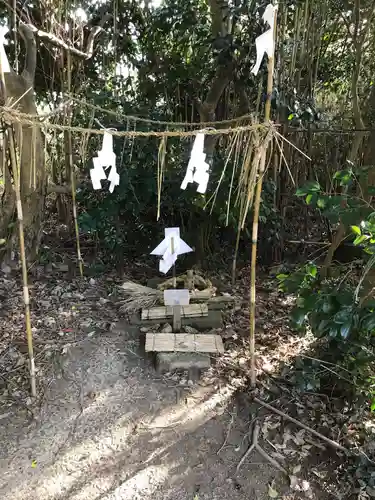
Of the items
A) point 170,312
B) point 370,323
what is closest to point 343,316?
point 370,323

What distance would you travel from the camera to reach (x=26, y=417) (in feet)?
7.30

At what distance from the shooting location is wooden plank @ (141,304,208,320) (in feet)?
9.89

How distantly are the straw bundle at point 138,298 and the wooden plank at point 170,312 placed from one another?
109mm

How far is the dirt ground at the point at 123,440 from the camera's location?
1.88 m

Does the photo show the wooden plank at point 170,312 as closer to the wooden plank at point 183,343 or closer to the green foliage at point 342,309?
the wooden plank at point 183,343

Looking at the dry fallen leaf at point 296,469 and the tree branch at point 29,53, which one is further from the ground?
the tree branch at point 29,53

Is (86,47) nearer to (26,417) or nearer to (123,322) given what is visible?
(123,322)

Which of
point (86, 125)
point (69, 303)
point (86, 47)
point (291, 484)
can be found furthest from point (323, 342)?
point (86, 47)

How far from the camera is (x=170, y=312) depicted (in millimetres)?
3049

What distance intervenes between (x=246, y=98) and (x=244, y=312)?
6.16 feet

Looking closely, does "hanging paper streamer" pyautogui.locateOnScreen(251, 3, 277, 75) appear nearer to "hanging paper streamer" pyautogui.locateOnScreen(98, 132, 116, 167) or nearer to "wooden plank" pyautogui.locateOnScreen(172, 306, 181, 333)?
"hanging paper streamer" pyautogui.locateOnScreen(98, 132, 116, 167)

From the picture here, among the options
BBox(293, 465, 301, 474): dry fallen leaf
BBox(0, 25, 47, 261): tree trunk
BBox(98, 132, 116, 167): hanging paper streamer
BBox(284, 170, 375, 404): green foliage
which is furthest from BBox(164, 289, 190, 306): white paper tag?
BBox(0, 25, 47, 261): tree trunk

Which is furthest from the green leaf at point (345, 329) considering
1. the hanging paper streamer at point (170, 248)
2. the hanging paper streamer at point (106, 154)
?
the hanging paper streamer at point (106, 154)

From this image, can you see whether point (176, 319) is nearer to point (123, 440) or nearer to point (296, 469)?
point (123, 440)
